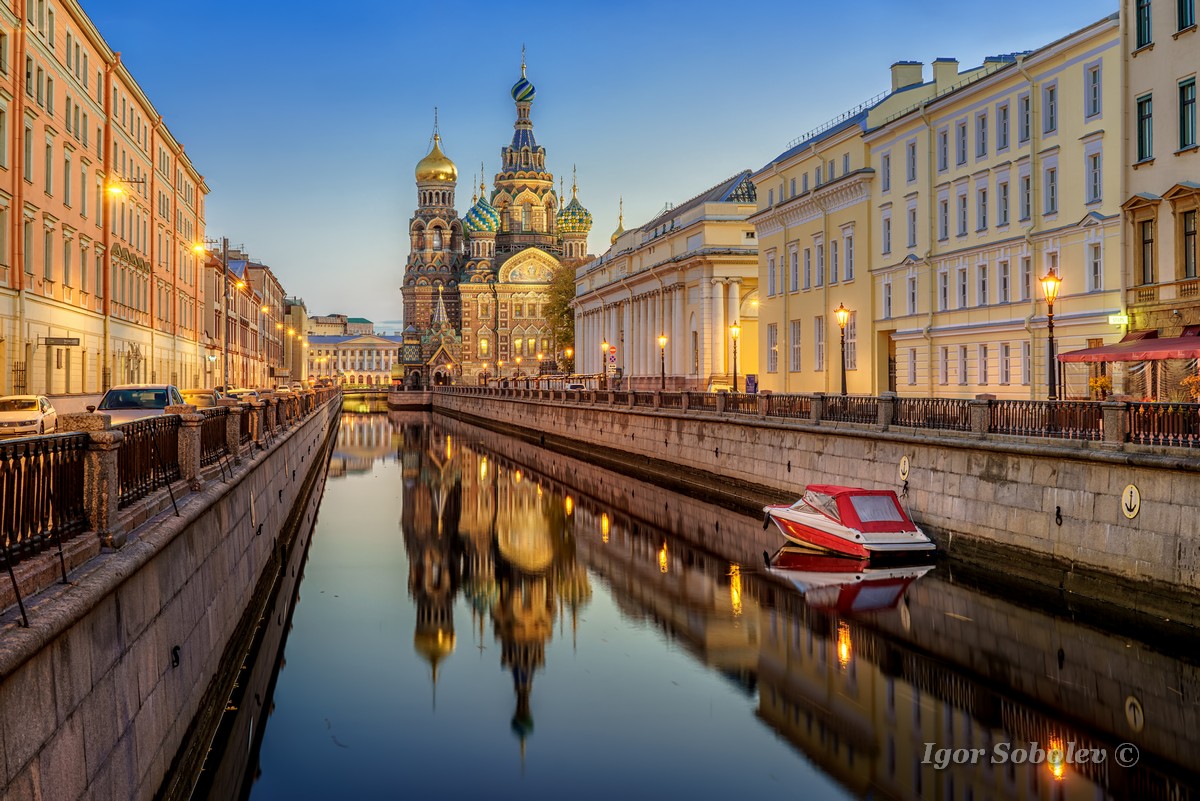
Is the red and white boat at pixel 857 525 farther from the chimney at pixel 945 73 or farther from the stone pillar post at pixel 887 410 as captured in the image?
the chimney at pixel 945 73

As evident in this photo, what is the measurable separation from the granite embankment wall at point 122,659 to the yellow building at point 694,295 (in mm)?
49792

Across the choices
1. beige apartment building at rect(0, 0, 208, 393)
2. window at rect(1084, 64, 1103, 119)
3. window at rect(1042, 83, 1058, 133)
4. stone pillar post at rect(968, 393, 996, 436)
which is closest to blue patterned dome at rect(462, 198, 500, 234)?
beige apartment building at rect(0, 0, 208, 393)

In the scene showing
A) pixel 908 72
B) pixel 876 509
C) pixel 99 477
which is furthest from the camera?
pixel 908 72

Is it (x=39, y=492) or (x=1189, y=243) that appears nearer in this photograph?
(x=39, y=492)

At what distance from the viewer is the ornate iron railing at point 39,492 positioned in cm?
820

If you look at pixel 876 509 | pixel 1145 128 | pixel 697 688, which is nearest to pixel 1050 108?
pixel 1145 128

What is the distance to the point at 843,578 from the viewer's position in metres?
23.7

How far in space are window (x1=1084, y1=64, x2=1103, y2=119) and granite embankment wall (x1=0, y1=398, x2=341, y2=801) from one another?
27496 millimetres

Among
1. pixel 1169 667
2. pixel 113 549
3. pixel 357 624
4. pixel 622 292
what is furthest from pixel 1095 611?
pixel 622 292

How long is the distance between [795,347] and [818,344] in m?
2.76

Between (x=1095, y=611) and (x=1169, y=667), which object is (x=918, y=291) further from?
(x=1169, y=667)

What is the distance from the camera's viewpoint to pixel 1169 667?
52.4 feet

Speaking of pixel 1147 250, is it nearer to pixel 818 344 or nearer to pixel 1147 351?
pixel 1147 351

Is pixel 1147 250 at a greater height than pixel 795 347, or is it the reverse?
pixel 1147 250
